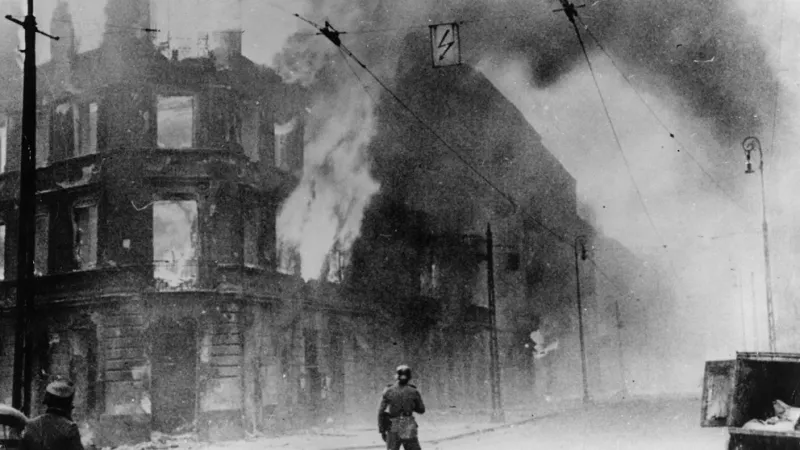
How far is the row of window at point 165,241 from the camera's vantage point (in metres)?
26.4

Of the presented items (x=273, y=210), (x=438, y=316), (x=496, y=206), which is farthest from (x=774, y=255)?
(x=273, y=210)

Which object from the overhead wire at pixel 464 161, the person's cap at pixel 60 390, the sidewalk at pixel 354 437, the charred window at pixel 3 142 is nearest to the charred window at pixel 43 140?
the charred window at pixel 3 142

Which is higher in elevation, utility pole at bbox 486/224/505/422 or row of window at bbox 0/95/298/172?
row of window at bbox 0/95/298/172

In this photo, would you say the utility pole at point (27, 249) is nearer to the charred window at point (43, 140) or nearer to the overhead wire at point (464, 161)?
the overhead wire at point (464, 161)

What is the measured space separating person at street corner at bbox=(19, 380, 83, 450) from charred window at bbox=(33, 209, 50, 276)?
76.5ft

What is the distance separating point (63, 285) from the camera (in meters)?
27.0

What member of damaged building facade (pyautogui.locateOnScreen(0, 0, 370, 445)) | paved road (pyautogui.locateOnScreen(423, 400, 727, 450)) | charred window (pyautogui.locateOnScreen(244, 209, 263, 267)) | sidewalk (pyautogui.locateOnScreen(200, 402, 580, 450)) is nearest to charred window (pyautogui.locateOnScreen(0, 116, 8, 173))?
damaged building facade (pyautogui.locateOnScreen(0, 0, 370, 445))

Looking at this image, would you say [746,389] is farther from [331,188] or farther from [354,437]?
[331,188]

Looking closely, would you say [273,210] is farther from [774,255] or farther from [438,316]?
[774,255]

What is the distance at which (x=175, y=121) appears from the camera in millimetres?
27531

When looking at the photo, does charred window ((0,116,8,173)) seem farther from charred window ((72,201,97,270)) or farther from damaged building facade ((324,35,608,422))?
damaged building facade ((324,35,608,422))

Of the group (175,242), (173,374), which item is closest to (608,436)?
(173,374)

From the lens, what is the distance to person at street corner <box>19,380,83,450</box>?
19.7ft

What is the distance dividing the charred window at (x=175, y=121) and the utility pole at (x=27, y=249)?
42.1 feet
